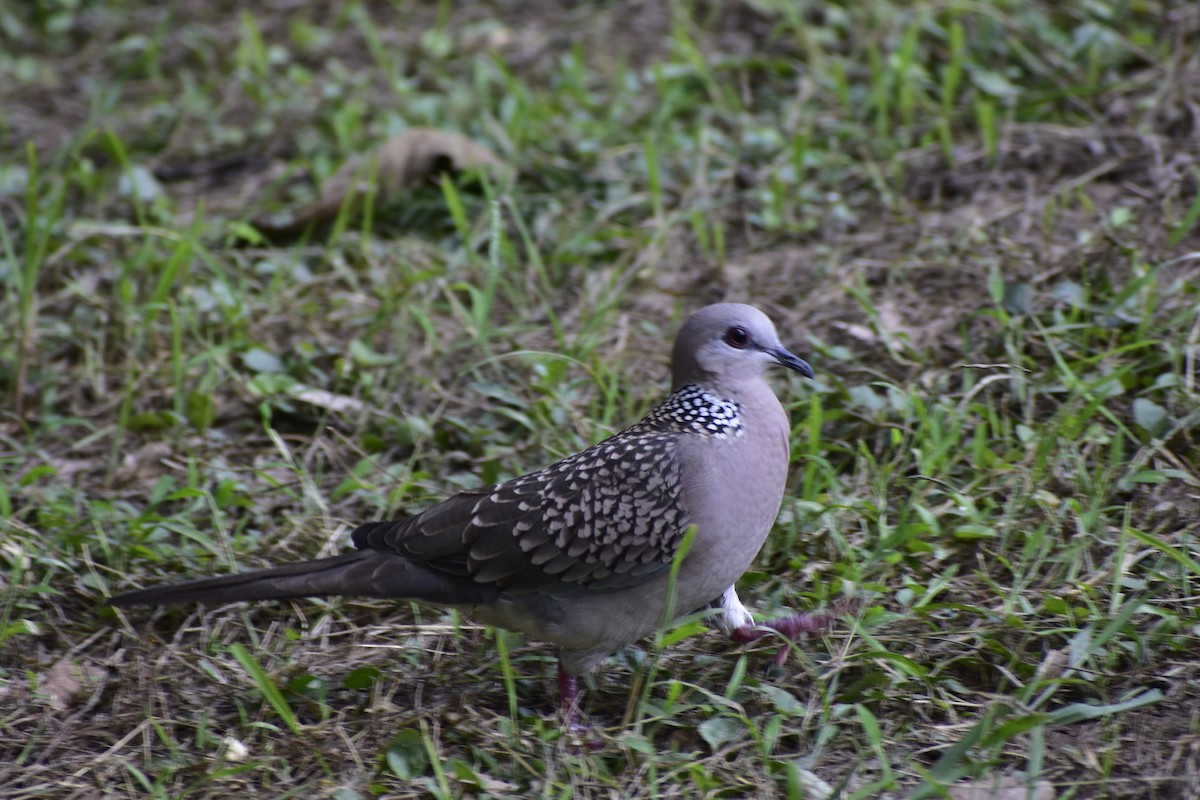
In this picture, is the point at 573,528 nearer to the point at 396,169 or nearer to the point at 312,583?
the point at 312,583

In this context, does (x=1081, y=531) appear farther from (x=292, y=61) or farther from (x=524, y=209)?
(x=292, y=61)

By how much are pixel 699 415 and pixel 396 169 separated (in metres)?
2.66

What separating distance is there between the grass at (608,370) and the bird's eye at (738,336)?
526mm

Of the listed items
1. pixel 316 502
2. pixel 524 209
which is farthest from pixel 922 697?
pixel 524 209

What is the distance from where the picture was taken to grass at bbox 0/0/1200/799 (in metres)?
3.25

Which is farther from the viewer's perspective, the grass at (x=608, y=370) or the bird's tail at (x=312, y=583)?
the bird's tail at (x=312, y=583)

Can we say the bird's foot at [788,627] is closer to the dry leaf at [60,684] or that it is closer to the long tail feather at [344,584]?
the long tail feather at [344,584]

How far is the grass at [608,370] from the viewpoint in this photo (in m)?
3.25

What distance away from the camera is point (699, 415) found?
351 centimetres

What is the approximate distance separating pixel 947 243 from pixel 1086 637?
83.4 inches

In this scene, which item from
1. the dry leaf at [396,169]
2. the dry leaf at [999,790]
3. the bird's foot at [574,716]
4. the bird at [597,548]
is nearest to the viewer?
the dry leaf at [999,790]

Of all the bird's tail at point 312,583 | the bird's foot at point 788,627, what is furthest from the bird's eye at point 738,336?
the bird's tail at point 312,583

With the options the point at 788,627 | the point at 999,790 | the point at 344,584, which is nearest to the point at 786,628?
the point at 788,627

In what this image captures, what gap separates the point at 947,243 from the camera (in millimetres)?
4980
